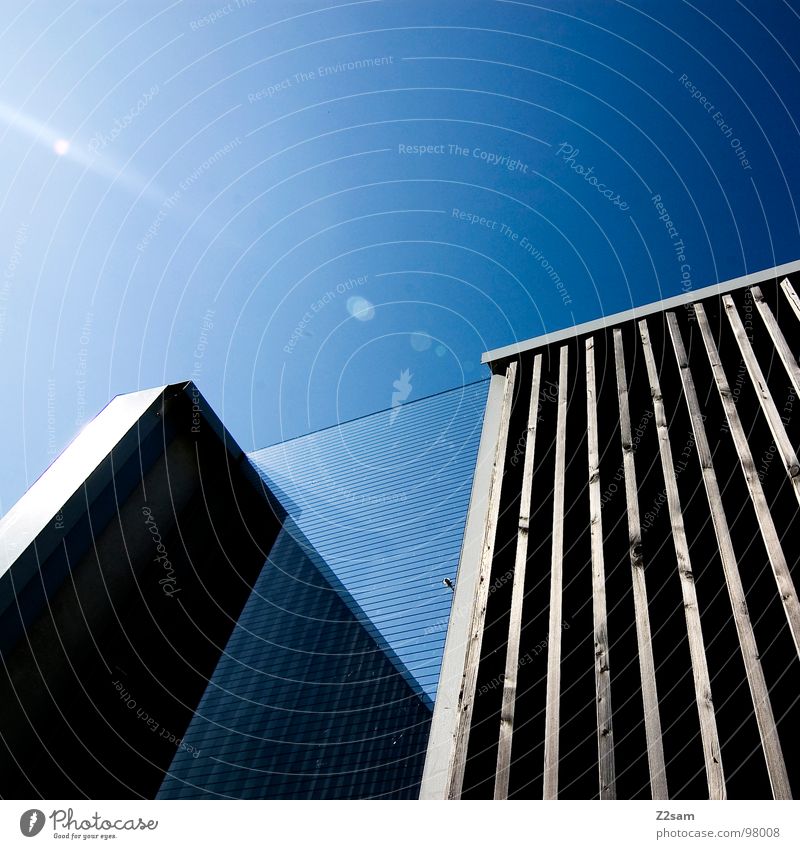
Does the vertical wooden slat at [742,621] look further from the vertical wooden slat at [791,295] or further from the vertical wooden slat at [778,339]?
the vertical wooden slat at [791,295]

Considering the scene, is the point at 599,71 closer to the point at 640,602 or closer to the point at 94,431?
the point at 640,602

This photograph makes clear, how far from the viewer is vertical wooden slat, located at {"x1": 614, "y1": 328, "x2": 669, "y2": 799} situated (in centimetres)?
219

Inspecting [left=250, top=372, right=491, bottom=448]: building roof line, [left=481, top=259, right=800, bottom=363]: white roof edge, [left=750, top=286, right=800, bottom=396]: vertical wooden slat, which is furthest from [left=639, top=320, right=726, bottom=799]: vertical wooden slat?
[left=250, top=372, right=491, bottom=448]: building roof line

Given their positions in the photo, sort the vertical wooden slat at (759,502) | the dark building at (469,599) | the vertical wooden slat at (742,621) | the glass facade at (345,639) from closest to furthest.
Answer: the vertical wooden slat at (742,621) → the vertical wooden slat at (759,502) → the dark building at (469,599) → the glass facade at (345,639)

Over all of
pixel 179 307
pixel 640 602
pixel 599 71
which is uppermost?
pixel 599 71

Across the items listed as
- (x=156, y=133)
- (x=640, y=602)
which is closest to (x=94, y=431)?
(x=156, y=133)

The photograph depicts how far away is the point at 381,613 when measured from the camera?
4957 mm

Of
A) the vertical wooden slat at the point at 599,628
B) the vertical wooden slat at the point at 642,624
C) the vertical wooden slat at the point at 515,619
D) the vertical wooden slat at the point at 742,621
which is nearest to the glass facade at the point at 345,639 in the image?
the vertical wooden slat at the point at 515,619

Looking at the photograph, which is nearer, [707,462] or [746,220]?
[707,462]

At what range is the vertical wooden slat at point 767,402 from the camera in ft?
9.78

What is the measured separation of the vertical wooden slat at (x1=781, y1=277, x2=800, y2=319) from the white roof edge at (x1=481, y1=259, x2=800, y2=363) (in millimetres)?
160

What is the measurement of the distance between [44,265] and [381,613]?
3614mm

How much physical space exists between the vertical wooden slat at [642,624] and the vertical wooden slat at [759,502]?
0.55 m

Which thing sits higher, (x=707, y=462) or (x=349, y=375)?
(x=349, y=375)
